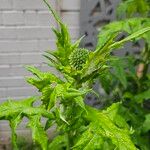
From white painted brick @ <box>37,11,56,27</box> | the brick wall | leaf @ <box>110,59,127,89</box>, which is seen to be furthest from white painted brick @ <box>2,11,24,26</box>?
leaf @ <box>110,59,127,89</box>

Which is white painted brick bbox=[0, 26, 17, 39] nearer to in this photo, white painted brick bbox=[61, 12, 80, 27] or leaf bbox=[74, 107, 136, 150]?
white painted brick bbox=[61, 12, 80, 27]

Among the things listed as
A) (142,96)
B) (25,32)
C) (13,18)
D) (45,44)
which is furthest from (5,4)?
(142,96)

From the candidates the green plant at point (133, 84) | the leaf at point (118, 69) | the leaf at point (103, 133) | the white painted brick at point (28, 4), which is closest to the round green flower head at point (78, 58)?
the leaf at point (103, 133)

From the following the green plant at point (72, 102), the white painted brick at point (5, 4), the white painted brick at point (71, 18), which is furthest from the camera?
the white painted brick at point (71, 18)

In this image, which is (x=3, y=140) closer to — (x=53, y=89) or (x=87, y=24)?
(x=87, y=24)

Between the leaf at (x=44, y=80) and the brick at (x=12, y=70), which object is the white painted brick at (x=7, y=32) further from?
the leaf at (x=44, y=80)

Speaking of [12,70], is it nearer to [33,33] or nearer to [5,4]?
[33,33]

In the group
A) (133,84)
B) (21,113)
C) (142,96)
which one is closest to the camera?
(21,113)
